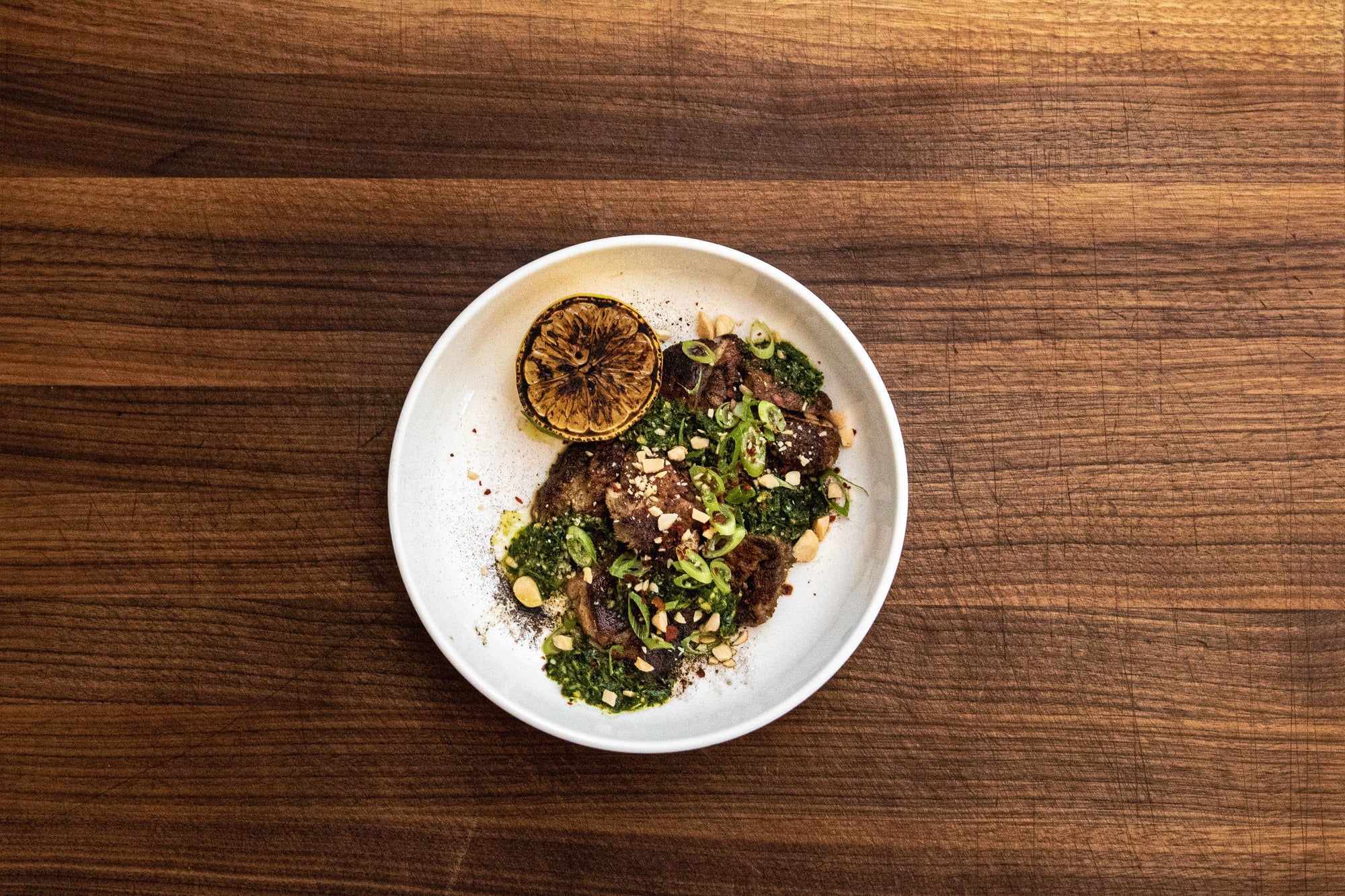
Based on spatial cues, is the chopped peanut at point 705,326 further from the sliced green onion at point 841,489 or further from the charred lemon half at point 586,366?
the sliced green onion at point 841,489

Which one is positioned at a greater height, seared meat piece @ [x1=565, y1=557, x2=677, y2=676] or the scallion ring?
the scallion ring

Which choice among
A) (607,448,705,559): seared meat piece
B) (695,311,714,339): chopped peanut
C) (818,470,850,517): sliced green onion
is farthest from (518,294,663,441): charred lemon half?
(818,470,850,517): sliced green onion

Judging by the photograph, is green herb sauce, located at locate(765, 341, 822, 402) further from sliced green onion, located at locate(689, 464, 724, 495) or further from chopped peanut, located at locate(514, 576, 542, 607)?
chopped peanut, located at locate(514, 576, 542, 607)

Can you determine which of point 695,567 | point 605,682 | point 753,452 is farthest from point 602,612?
point 753,452

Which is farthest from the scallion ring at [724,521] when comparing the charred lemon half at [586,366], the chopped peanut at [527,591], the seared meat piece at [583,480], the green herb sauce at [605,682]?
the chopped peanut at [527,591]

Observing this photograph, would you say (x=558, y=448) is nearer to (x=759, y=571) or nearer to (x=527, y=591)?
(x=527, y=591)

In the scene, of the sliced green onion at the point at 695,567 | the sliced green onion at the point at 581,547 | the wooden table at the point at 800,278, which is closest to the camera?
the sliced green onion at the point at 695,567
